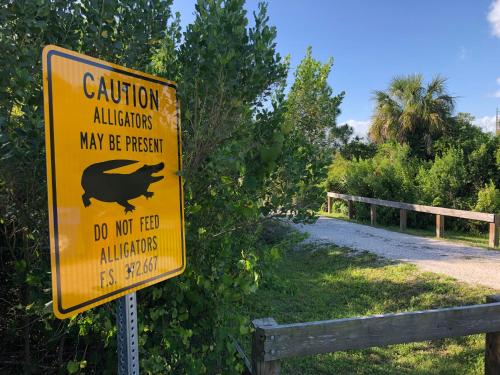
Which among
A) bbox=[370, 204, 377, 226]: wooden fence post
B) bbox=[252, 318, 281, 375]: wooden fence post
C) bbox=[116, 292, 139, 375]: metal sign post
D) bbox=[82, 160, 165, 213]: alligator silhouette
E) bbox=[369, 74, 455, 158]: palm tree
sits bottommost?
bbox=[370, 204, 377, 226]: wooden fence post

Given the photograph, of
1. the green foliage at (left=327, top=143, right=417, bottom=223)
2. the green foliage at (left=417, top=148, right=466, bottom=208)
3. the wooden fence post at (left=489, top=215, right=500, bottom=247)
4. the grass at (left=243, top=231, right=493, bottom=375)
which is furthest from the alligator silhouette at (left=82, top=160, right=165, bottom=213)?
the green foliage at (left=417, top=148, right=466, bottom=208)

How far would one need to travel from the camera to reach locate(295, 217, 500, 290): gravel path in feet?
21.7

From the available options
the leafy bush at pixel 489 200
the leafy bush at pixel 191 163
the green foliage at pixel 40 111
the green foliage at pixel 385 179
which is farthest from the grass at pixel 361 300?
the green foliage at pixel 385 179

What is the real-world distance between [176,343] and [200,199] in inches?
28.4

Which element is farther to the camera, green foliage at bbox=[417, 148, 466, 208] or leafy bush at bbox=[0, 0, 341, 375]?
green foliage at bbox=[417, 148, 466, 208]

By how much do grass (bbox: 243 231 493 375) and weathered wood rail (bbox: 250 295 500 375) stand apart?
0.89ft

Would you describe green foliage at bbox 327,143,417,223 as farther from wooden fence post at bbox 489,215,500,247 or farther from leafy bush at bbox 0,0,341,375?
leafy bush at bbox 0,0,341,375

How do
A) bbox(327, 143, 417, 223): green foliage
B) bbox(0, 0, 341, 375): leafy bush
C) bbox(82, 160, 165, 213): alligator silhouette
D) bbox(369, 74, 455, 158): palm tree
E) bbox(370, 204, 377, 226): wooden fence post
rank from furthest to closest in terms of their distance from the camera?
bbox(369, 74, 455, 158): palm tree, bbox(327, 143, 417, 223): green foliage, bbox(370, 204, 377, 226): wooden fence post, bbox(0, 0, 341, 375): leafy bush, bbox(82, 160, 165, 213): alligator silhouette

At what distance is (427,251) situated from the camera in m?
8.65

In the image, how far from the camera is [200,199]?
210 cm

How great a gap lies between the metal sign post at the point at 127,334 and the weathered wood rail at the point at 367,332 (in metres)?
1.00

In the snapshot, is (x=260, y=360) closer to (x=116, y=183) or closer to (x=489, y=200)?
(x=116, y=183)

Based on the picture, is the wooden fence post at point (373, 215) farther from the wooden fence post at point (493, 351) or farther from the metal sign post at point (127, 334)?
the metal sign post at point (127, 334)

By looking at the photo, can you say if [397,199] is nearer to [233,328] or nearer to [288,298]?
[288,298]
